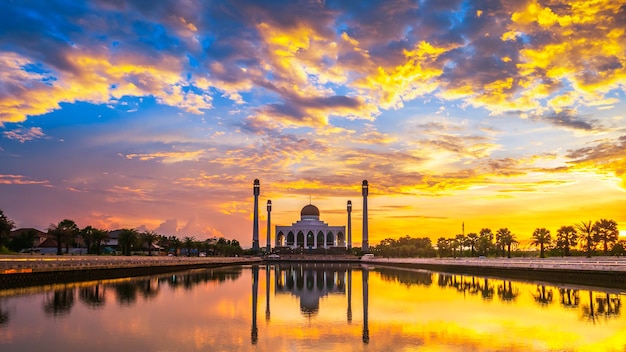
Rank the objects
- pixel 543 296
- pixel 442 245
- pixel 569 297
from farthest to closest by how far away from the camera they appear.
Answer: pixel 442 245
pixel 543 296
pixel 569 297

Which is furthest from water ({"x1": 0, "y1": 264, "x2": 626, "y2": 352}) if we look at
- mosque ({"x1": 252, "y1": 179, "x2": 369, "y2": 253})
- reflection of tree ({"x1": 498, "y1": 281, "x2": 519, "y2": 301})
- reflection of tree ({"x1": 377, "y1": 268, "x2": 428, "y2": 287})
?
mosque ({"x1": 252, "y1": 179, "x2": 369, "y2": 253})

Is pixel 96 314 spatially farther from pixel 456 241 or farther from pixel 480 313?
pixel 456 241

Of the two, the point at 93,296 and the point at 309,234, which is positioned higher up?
the point at 309,234

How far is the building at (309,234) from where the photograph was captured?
17050 centimetres

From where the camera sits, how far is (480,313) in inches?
925

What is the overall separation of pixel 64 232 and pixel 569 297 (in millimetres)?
60011

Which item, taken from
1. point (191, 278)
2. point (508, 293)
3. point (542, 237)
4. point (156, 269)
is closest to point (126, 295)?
point (191, 278)

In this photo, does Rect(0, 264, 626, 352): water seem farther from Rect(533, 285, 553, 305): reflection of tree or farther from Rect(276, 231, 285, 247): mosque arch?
Rect(276, 231, 285, 247): mosque arch

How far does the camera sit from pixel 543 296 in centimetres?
3075

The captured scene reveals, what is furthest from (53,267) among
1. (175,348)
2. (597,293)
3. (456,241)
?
(456,241)

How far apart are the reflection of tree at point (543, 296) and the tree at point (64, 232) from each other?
56332mm

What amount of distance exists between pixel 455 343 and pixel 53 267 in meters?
29.6

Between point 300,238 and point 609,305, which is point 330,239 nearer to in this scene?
point 300,238

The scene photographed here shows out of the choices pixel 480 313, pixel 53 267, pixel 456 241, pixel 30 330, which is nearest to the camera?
pixel 30 330
